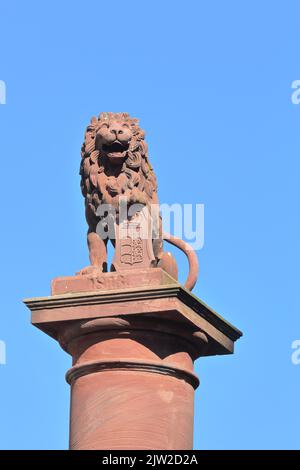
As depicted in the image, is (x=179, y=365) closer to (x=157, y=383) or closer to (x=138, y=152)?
(x=157, y=383)

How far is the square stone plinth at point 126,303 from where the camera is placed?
30797 millimetres

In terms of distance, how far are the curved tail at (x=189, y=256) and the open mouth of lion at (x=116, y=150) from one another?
1267mm

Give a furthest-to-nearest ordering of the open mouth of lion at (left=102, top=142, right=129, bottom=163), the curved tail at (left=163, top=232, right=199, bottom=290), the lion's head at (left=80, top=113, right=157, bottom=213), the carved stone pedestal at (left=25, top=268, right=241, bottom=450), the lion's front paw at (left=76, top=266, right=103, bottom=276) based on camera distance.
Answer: the curved tail at (left=163, top=232, right=199, bottom=290) < the open mouth of lion at (left=102, top=142, right=129, bottom=163) < the lion's head at (left=80, top=113, right=157, bottom=213) < the lion's front paw at (left=76, top=266, right=103, bottom=276) < the carved stone pedestal at (left=25, top=268, right=241, bottom=450)

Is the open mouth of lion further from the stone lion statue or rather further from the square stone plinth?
the square stone plinth

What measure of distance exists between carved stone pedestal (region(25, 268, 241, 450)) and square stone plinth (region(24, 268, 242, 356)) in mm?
12

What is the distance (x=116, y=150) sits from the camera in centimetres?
3250

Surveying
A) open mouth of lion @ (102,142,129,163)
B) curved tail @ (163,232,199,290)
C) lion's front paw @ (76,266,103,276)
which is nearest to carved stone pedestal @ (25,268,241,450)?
lion's front paw @ (76,266,103,276)

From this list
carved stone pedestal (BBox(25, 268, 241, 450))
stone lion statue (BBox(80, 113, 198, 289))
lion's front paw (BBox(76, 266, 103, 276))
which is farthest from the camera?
stone lion statue (BBox(80, 113, 198, 289))

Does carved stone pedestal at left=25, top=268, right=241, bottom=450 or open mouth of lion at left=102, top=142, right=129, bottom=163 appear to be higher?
open mouth of lion at left=102, top=142, right=129, bottom=163

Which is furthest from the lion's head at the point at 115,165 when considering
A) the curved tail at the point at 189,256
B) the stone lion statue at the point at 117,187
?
the curved tail at the point at 189,256

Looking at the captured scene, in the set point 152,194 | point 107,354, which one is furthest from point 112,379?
point 152,194

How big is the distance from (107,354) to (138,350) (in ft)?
1.27

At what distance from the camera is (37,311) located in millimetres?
31406

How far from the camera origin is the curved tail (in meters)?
32.7
